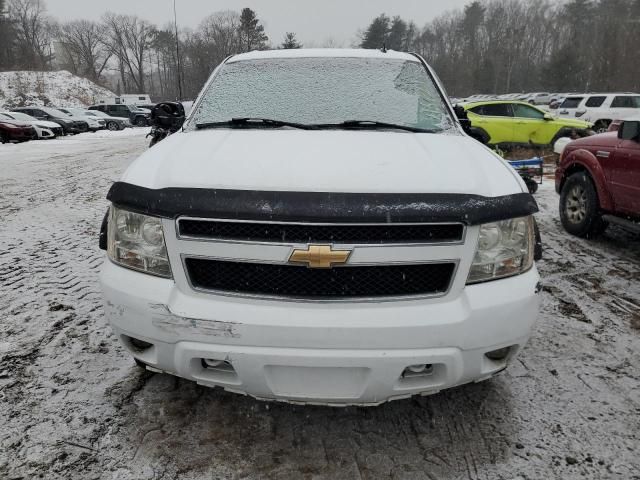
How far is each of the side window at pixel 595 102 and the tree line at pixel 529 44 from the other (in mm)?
29611

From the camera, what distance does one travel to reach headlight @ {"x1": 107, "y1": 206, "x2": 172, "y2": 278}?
195cm

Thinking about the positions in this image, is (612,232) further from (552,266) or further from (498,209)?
(498,209)

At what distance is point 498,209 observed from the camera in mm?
1894

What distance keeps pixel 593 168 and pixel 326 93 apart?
11.9 ft

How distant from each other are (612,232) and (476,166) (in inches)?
186

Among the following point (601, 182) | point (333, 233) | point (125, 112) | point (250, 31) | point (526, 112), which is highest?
point (250, 31)

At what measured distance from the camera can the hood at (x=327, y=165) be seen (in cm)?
190

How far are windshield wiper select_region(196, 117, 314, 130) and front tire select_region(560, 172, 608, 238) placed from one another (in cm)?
397

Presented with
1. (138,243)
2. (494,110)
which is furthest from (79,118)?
(138,243)

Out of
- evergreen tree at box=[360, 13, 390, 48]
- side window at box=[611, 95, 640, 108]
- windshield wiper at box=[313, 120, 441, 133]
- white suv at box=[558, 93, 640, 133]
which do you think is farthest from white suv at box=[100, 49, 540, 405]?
evergreen tree at box=[360, 13, 390, 48]

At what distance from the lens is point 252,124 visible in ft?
9.43

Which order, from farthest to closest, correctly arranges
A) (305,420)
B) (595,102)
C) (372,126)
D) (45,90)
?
(45,90)
(595,102)
(372,126)
(305,420)

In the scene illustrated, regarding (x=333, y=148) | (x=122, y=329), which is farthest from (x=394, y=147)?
(x=122, y=329)

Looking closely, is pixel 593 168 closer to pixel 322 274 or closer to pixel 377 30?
pixel 322 274
